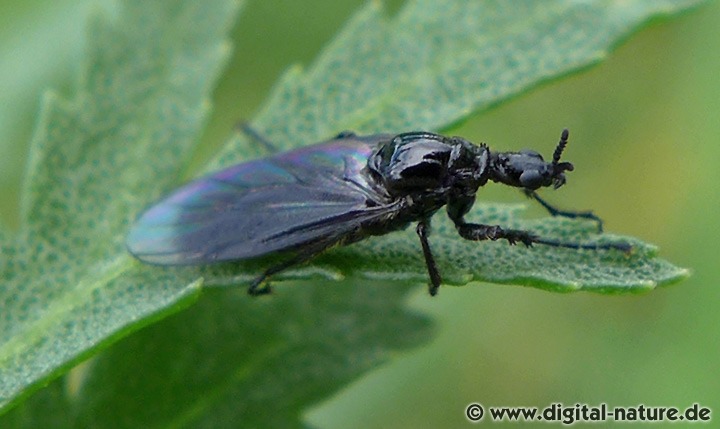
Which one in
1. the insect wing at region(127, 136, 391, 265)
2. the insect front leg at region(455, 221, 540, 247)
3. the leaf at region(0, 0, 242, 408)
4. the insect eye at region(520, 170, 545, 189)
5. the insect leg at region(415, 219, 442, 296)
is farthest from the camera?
the insect eye at region(520, 170, 545, 189)

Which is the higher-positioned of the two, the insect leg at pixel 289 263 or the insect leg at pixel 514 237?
the insect leg at pixel 514 237

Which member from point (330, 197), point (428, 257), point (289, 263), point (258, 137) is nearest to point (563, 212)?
point (428, 257)

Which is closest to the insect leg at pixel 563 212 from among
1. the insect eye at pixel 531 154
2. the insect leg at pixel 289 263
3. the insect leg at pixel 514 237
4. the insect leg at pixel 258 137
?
the insect eye at pixel 531 154

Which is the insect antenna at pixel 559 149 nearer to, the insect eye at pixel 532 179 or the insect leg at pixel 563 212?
the insect eye at pixel 532 179

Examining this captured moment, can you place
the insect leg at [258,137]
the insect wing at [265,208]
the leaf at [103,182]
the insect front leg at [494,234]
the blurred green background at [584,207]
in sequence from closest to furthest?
the leaf at [103,182] → the insect front leg at [494,234] → the insect wing at [265,208] → the insect leg at [258,137] → the blurred green background at [584,207]

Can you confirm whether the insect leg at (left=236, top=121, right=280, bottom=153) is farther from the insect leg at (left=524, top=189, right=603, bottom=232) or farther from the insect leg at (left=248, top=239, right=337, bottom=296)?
the insect leg at (left=524, top=189, right=603, bottom=232)

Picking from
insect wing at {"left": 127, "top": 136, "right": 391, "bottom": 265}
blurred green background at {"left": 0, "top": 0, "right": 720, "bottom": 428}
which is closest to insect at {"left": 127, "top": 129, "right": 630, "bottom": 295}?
insect wing at {"left": 127, "top": 136, "right": 391, "bottom": 265}
